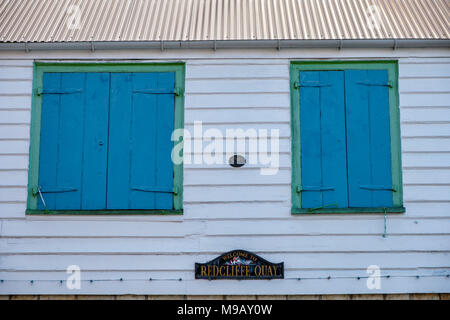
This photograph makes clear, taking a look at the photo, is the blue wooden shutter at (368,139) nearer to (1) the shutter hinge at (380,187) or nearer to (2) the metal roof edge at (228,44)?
(1) the shutter hinge at (380,187)

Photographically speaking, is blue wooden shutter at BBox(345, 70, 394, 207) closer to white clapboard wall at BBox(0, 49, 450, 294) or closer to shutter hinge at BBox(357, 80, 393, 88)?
shutter hinge at BBox(357, 80, 393, 88)

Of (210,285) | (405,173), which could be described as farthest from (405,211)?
(210,285)

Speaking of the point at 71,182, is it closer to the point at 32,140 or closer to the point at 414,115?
the point at 32,140

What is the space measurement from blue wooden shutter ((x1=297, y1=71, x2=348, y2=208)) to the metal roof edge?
36 centimetres

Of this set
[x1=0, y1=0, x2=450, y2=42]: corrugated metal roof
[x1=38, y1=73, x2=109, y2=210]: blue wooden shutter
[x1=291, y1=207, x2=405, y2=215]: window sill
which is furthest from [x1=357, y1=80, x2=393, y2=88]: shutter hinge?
[x1=38, y1=73, x2=109, y2=210]: blue wooden shutter

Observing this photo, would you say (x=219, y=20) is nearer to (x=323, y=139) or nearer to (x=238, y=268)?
(x=323, y=139)

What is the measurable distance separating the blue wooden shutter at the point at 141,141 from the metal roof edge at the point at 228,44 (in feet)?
1.18

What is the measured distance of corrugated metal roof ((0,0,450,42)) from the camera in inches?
282

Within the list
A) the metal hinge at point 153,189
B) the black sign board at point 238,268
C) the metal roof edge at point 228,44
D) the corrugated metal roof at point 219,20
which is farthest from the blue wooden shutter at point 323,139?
the metal hinge at point 153,189

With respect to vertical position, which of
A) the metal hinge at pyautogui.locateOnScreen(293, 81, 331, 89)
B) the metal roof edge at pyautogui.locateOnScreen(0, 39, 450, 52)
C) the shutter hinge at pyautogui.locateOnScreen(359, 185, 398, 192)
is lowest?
the shutter hinge at pyautogui.locateOnScreen(359, 185, 398, 192)

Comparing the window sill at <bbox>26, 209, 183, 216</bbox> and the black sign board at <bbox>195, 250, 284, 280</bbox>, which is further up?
the window sill at <bbox>26, 209, 183, 216</bbox>

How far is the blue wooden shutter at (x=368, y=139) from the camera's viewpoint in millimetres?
6852

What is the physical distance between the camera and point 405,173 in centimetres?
689
